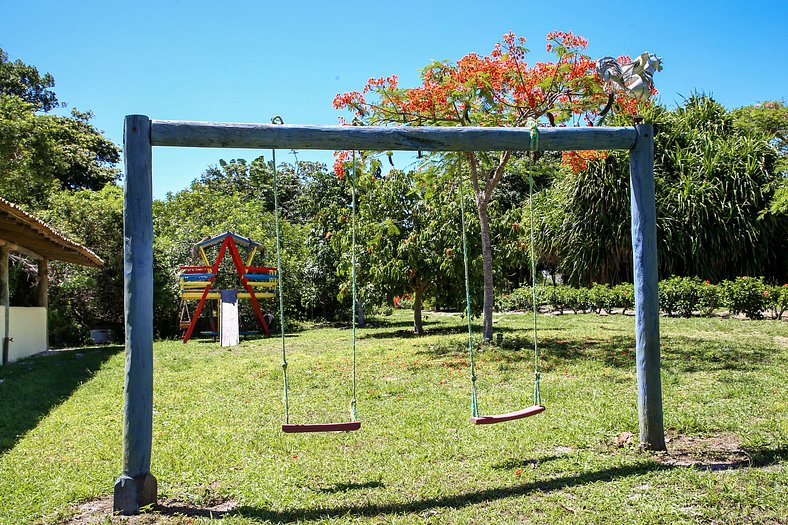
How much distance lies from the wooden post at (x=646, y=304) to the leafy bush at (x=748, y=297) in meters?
12.1

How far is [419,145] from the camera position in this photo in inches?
178

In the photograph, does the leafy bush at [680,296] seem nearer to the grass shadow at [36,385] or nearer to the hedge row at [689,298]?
the hedge row at [689,298]

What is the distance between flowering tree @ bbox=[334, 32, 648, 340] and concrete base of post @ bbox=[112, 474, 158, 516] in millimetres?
6910

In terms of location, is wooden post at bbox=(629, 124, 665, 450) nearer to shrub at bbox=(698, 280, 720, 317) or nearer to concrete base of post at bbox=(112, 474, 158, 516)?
concrete base of post at bbox=(112, 474, 158, 516)

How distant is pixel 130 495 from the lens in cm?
384

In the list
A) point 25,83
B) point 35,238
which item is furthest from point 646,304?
point 25,83

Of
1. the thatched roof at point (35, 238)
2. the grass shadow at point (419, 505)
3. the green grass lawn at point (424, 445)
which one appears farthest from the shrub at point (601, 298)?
the grass shadow at point (419, 505)

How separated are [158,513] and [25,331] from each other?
37.5 feet

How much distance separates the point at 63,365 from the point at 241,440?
25.4 feet

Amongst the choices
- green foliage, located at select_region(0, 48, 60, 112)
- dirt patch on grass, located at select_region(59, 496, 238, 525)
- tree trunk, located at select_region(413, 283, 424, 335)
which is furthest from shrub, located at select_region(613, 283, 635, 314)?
green foliage, located at select_region(0, 48, 60, 112)

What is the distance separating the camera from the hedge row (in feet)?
49.1

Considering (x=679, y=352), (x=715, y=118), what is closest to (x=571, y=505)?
(x=679, y=352)

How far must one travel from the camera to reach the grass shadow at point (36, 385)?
6454mm

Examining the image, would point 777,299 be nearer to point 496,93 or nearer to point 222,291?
point 496,93
